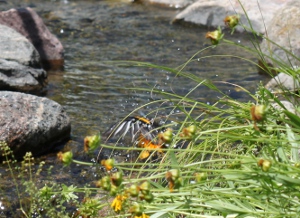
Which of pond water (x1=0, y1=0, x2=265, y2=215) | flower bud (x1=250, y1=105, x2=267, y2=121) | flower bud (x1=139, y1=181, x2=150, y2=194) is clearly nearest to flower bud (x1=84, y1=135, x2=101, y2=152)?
flower bud (x1=139, y1=181, x2=150, y2=194)

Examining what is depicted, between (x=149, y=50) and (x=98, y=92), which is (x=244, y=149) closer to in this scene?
(x=98, y=92)

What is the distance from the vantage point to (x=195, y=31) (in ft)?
32.2

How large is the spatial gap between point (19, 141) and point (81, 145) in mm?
583

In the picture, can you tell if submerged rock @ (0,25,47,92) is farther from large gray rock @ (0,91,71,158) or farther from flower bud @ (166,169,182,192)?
flower bud @ (166,169,182,192)

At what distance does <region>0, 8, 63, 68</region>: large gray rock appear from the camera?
7.91 meters

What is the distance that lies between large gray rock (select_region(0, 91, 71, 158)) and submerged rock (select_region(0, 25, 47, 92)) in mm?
1256

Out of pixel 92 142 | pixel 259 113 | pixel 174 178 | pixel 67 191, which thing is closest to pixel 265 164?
pixel 259 113

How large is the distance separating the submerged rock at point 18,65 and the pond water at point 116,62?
207mm

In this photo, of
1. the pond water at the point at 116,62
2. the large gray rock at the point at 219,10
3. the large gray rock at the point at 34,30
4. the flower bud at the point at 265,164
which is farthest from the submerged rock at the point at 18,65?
the flower bud at the point at 265,164

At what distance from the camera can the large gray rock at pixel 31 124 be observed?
484cm

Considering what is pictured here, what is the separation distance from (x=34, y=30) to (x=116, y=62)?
3.84 feet

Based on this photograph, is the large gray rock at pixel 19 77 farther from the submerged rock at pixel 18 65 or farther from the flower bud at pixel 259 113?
the flower bud at pixel 259 113

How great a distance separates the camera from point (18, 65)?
21.7 ft

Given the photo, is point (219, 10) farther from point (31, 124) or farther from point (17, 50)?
point (31, 124)
